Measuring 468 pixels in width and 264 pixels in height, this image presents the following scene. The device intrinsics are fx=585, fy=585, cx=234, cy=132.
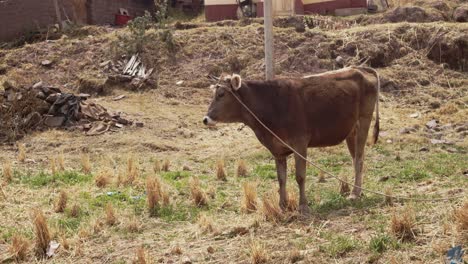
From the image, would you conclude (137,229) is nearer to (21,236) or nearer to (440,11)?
(21,236)

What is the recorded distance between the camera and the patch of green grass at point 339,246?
6051mm

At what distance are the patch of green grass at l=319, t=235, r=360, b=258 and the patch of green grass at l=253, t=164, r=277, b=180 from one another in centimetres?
479

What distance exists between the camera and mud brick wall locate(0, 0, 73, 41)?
2762 centimetres

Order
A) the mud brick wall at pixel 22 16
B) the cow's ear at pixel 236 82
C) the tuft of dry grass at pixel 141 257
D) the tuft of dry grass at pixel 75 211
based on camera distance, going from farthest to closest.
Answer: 1. the mud brick wall at pixel 22 16
2. the tuft of dry grass at pixel 75 211
3. the cow's ear at pixel 236 82
4. the tuft of dry grass at pixel 141 257

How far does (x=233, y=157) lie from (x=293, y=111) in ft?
19.2

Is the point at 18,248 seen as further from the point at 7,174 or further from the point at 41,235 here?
the point at 7,174

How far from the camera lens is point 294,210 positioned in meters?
7.95

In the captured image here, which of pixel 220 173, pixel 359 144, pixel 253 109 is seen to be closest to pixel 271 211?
pixel 253 109

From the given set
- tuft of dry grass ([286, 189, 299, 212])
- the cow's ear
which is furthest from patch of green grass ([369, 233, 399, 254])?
the cow's ear

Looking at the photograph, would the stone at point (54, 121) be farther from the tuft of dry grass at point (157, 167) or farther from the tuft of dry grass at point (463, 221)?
the tuft of dry grass at point (463, 221)

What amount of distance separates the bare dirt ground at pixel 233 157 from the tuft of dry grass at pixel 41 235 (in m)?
0.14

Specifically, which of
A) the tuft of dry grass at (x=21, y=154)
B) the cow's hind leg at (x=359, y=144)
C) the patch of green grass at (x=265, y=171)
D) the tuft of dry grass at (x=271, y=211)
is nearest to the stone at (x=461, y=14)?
the patch of green grass at (x=265, y=171)

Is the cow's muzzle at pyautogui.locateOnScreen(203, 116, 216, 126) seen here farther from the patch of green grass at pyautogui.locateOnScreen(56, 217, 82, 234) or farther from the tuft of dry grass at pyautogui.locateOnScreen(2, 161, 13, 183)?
the tuft of dry grass at pyautogui.locateOnScreen(2, 161, 13, 183)

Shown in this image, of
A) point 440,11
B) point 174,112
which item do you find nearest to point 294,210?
point 174,112
